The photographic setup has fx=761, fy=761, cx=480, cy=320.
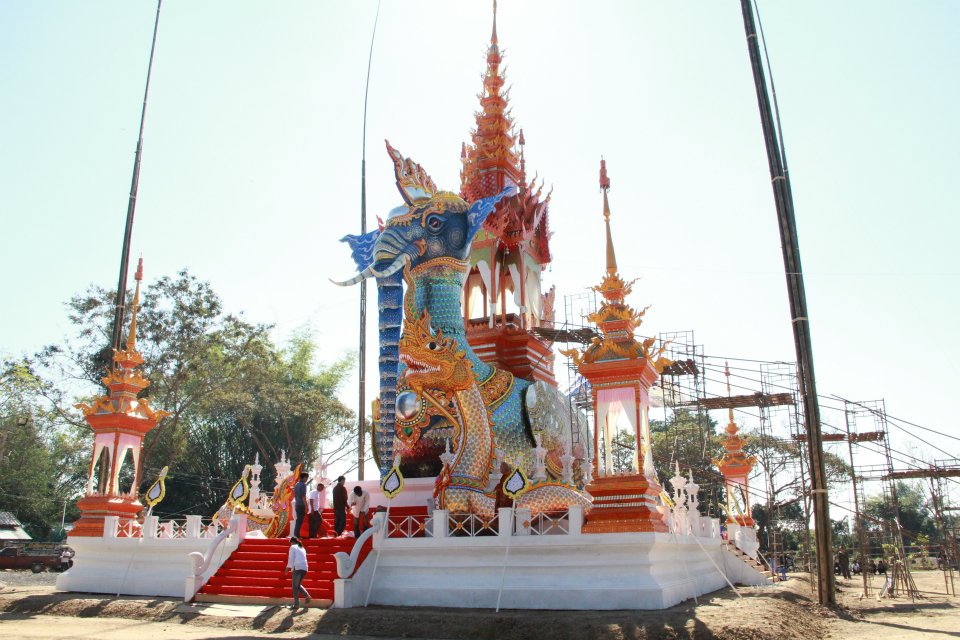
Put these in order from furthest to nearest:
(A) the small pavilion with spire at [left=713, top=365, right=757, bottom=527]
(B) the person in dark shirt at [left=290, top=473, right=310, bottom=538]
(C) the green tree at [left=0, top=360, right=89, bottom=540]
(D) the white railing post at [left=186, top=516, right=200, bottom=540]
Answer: (C) the green tree at [left=0, top=360, right=89, bottom=540] → (A) the small pavilion with spire at [left=713, top=365, right=757, bottom=527] → (D) the white railing post at [left=186, top=516, right=200, bottom=540] → (B) the person in dark shirt at [left=290, top=473, right=310, bottom=538]

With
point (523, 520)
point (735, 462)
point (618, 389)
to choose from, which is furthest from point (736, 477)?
point (523, 520)

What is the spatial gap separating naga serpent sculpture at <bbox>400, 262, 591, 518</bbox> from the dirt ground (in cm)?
218

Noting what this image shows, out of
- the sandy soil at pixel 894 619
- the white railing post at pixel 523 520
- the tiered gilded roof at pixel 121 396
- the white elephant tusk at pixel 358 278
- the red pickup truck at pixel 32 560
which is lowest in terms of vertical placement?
the red pickup truck at pixel 32 560

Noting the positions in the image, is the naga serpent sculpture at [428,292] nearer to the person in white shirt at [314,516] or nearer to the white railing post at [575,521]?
the person in white shirt at [314,516]

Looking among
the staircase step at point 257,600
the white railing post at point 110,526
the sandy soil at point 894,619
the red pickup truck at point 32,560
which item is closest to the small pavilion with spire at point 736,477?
the sandy soil at point 894,619

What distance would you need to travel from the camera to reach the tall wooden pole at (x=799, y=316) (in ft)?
37.2

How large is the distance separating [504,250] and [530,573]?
9825 mm

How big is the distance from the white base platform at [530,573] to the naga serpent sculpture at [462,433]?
1199 millimetres

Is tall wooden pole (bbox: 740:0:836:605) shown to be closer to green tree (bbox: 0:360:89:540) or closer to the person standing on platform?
the person standing on platform

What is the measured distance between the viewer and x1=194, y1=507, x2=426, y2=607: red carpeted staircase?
10516 mm

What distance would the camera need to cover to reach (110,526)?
1341 cm

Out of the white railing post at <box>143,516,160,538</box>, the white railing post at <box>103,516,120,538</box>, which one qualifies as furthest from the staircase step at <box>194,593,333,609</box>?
the white railing post at <box>103,516,120,538</box>

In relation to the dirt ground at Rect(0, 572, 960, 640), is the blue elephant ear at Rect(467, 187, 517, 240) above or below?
above

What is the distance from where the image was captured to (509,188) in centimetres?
1565
